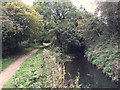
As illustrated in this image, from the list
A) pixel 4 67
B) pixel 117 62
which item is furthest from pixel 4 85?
pixel 117 62

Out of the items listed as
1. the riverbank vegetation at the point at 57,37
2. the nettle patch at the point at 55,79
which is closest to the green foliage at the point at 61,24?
the riverbank vegetation at the point at 57,37

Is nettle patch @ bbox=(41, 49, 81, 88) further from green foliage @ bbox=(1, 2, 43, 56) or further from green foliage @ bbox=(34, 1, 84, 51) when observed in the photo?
green foliage @ bbox=(34, 1, 84, 51)

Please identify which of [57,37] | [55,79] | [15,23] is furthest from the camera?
[57,37]

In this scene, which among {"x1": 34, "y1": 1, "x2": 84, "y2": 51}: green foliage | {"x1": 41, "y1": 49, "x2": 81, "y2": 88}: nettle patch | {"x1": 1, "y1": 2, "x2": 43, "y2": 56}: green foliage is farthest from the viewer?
{"x1": 34, "y1": 1, "x2": 84, "y2": 51}: green foliage

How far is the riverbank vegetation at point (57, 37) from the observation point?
563 cm

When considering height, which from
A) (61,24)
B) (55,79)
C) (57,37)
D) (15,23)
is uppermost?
(61,24)

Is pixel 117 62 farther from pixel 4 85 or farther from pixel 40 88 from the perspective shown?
pixel 4 85

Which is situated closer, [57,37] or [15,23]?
[15,23]

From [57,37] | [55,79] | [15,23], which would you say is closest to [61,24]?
[57,37]

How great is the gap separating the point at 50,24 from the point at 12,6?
6.48 meters

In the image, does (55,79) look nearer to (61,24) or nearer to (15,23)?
(15,23)

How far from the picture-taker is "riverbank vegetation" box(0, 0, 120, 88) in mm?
5628

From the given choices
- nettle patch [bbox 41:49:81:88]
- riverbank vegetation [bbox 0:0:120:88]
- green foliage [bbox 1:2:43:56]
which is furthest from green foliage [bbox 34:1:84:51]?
nettle patch [bbox 41:49:81:88]

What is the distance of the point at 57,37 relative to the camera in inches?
561
